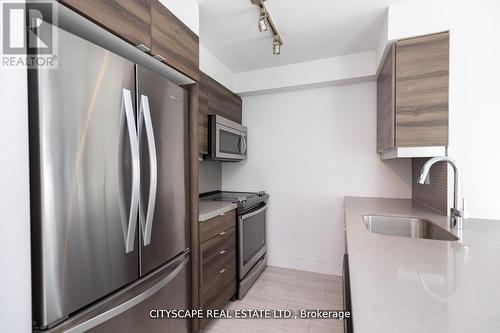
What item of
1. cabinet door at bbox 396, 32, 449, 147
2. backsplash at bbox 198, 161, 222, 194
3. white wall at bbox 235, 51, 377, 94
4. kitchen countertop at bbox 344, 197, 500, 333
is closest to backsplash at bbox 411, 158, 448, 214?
cabinet door at bbox 396, 32, 449, 147

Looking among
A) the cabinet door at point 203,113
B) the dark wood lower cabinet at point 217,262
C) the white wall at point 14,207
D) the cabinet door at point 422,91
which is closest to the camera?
the white wall at point 14,207

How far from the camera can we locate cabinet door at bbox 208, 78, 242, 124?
227 cm

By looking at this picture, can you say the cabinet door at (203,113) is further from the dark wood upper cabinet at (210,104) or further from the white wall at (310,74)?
the white wall at (310,74)

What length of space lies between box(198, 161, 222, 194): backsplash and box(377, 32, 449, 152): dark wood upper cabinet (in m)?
2.02

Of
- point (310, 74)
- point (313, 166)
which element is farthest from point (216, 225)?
point (310, 74)

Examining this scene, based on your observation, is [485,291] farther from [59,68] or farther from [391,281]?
[59,68]

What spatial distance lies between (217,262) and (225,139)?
1245 millimetres

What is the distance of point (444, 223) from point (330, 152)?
145cm

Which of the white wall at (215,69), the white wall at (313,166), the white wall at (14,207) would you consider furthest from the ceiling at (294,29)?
the white wall at (14,207)

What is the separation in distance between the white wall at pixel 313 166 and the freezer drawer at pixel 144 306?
164cm

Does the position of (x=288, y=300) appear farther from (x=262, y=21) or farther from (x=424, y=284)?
(x=262, y=21)

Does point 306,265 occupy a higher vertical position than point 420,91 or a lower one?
lower

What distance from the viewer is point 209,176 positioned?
115 inches

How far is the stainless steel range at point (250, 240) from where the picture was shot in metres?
2.16
